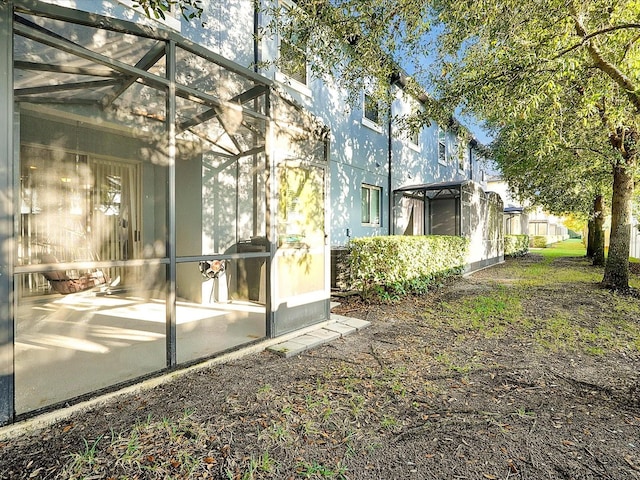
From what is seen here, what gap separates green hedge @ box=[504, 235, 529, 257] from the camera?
18.7 metres

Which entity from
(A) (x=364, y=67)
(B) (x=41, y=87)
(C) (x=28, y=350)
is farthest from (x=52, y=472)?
(A) (x=364, y=67)

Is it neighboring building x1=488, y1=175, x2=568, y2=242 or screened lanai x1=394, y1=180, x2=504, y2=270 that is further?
neighboring building x1=488, y1=175, x2=568, y2=242

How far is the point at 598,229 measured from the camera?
47.9 feet

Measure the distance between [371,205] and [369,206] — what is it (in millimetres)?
141

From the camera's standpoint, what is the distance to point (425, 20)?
5449mm

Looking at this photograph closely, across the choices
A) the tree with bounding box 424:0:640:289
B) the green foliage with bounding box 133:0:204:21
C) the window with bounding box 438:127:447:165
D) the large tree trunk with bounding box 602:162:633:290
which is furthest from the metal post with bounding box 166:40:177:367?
the window with bounding box 438:127:447:165

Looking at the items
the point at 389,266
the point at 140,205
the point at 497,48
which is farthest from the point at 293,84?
the point at 389,266

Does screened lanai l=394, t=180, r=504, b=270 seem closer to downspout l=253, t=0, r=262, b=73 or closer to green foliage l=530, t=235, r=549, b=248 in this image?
downspout l=253, t=0, r=262, b=73

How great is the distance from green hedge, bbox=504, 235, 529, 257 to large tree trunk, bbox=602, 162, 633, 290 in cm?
1031

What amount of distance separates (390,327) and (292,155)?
3.03m

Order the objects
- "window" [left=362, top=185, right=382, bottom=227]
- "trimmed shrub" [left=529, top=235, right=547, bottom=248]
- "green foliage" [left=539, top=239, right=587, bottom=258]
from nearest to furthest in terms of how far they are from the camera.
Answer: "window" [left=362, top=185, right=382, bottom=227], "green foliage" [left=539, top=239, right=587, bottom=258], "trimmed shrub" [left=529, top=235, right=547, bottom=248]

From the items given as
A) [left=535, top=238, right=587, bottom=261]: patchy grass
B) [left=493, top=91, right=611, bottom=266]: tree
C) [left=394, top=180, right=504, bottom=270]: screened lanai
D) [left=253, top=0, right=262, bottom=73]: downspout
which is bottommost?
A: [left=535, top=238, right=587, bottom=261]: patchy grass

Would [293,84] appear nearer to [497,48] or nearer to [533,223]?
[497,48]

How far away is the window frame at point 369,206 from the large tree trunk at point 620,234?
588 centimetres
